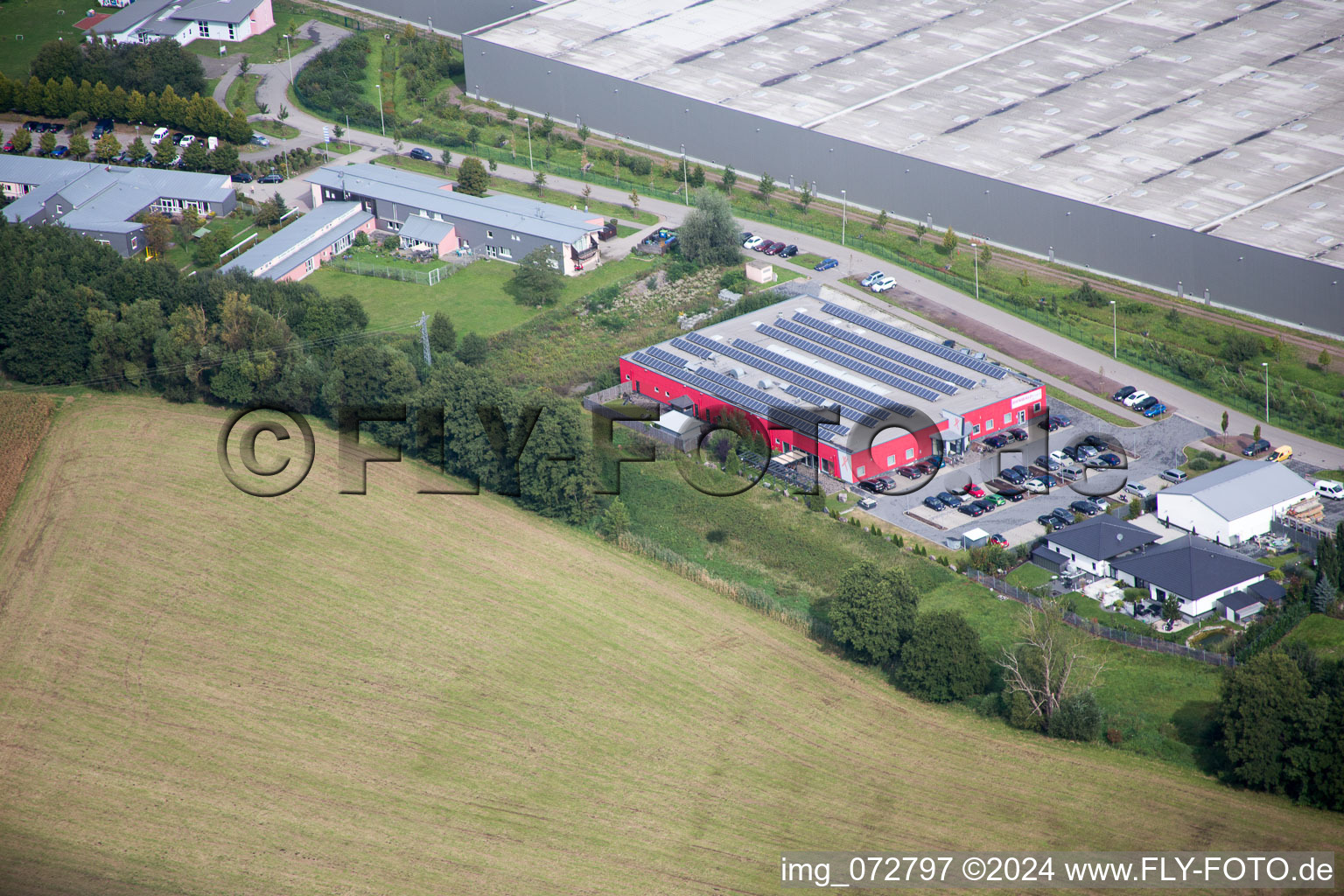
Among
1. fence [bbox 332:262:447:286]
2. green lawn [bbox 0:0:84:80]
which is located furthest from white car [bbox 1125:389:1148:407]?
green lawn [bbox 0:0:84:80]

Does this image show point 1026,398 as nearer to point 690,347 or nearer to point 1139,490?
point 1139,490

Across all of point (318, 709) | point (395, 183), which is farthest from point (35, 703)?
point (395, 183)

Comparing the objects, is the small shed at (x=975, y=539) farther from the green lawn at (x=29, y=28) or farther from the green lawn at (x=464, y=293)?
the green lawn at (x=29, y=28)

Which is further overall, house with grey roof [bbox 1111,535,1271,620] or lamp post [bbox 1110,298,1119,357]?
lamp post [bbox 1110,298,1119,357]

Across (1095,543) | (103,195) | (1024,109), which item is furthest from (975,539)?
(103,195)

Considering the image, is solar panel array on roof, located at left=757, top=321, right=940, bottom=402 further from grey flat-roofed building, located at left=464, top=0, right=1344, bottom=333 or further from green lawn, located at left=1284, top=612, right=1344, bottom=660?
green lawn, located at left=1284, top=612, right=1344, bottom=660

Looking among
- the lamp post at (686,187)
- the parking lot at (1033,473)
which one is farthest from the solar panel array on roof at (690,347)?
the lamp post at (686,187)

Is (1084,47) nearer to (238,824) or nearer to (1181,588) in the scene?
(1181,588)
